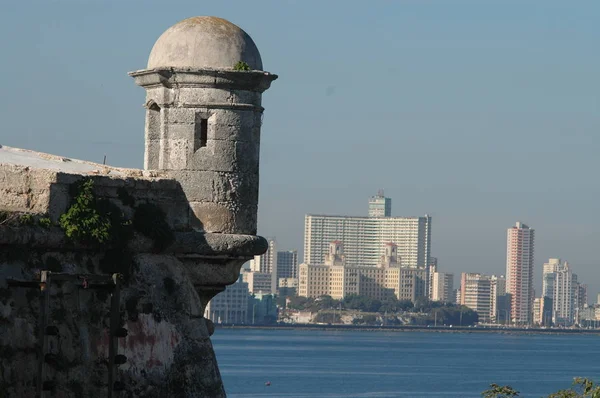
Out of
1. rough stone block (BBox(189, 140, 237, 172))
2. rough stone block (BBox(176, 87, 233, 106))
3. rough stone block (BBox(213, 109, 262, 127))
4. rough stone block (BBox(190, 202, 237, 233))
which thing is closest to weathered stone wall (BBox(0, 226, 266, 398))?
rough stone block (BBox(190, 202, 237, 233))

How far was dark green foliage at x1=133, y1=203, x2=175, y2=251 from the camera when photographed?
28.0ft

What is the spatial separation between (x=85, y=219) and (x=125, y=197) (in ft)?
1.36

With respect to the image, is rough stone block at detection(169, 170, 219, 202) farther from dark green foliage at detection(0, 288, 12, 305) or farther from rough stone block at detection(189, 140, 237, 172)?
dark green foliage at detection(0, 288, 12, 305)

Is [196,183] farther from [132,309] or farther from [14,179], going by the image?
[14,179]

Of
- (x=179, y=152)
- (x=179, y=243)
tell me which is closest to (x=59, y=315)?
(x=179, y=243)

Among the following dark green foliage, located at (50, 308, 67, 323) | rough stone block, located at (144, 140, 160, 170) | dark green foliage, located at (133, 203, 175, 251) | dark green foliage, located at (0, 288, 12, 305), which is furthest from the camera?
rough stone block, located at (144, 140, 160, 170)

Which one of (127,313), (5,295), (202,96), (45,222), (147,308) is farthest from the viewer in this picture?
(202,96)

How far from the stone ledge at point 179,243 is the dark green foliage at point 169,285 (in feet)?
0.61

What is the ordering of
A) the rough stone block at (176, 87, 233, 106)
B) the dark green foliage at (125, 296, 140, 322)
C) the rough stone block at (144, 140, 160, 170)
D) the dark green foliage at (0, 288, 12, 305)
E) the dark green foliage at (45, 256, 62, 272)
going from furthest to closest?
the rough stone block at (144, 140, 160, 170), the rough stone block at (176, 87, 233, 106), the dark green foliage at (125, 296, 140, 322), the dark green foliage at (45, 256, 62, 272), the dark green foliage at (0, 288, 12, 305)

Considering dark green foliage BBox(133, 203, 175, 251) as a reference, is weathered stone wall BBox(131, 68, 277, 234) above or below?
above

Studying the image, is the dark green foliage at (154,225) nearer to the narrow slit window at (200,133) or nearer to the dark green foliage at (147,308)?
the dark green foliage at (147,308)

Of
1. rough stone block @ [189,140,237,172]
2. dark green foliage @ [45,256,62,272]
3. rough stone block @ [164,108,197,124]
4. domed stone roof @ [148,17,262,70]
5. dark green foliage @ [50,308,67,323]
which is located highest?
domed stone roof @ [148,17,262,70]

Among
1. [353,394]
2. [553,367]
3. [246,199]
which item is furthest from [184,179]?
[553,367]

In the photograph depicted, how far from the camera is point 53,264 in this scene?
315 inches
